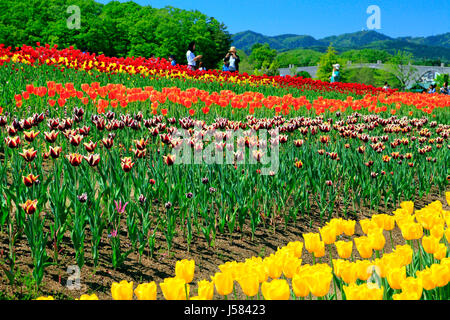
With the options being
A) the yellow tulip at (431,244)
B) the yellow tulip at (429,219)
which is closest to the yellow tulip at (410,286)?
the yellow tulip at (431,244)

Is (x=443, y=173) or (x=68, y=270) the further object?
(x=443, y=173)

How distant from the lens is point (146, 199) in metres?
4.28

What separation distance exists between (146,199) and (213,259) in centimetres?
87

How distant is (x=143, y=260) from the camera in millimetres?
3973

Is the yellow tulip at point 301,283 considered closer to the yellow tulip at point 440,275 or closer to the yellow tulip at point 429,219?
the yellow tulip at point 440,275

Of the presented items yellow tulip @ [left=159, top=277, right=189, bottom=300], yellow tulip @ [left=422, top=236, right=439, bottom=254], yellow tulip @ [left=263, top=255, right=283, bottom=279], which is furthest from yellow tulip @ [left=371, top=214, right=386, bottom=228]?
yellow tulip @ [left=159, top=277, right=189, bottom=300]

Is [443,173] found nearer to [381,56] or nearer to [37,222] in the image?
[37,222]

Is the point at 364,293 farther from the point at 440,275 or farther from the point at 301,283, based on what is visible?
the point at 440,275

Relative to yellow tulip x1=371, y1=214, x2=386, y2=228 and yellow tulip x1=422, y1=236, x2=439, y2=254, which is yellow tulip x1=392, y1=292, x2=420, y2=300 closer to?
yellow tulip x1=422, y1=236, x2=439, y2=254

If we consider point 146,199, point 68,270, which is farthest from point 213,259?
point 68,270

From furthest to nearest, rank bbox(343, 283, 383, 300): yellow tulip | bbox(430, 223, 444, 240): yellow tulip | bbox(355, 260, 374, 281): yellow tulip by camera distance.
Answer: bbox(430, 223, 444, 240): yellow tulip, bbox(355, 260, 374, 281): yellow tulip, bbox(343, 283, 383, 300): yellow tulip

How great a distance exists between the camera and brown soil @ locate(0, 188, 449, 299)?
3.32 m

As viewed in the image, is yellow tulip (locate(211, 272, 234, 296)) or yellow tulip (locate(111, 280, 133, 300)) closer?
yellow tulip (locate(111, 280, 133, 300))
